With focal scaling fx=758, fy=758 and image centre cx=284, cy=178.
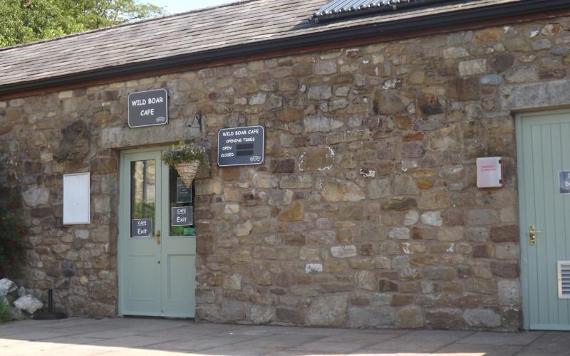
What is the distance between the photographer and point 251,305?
9.16 m

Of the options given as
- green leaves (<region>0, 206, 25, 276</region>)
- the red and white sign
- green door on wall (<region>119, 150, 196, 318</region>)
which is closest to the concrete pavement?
green door on wall (<region>119, 150, 196, 318</region>)

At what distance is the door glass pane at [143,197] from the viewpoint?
10.3 m

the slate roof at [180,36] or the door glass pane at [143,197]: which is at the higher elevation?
the slate roof at [180,36]

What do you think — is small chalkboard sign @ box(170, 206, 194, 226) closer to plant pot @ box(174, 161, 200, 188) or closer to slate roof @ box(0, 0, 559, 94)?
plant pot @ box(174, 161, 200, 188)

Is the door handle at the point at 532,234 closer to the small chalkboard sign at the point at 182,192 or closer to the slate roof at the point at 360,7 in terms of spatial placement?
the slate roof at the point at 360,7

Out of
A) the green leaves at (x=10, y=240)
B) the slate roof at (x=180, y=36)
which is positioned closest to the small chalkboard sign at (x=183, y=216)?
the slate roof at (x=180, y=36)

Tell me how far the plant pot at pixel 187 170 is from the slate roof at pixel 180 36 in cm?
141

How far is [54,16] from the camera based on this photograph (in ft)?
85.3

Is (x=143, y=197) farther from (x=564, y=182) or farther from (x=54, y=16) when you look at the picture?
(x=54, y=16)

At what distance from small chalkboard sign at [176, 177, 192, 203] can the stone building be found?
0.16 feet

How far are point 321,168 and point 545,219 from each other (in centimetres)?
254

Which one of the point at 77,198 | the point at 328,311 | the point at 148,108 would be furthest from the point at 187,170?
the point at 328,311

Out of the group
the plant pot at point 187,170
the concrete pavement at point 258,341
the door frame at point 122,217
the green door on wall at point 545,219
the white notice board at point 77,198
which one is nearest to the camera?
the concrete pavement at point 258,341

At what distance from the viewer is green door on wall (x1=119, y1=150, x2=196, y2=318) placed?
994cm
